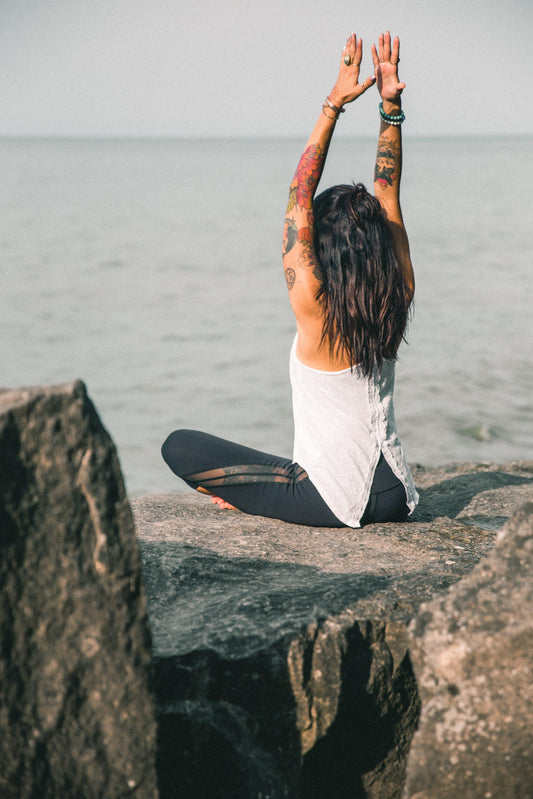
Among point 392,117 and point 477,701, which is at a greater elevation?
point 392,117

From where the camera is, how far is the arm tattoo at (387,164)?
3438mm

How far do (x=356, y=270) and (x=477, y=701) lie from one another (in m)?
1.82

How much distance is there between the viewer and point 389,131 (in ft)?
11.5

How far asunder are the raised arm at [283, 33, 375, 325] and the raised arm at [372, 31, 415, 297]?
177mm

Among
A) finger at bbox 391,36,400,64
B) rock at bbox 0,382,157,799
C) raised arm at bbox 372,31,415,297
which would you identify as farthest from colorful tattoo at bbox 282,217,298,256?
rock at bbox 0,382,157,799

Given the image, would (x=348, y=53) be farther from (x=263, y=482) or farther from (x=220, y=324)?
(x=220, y=324)

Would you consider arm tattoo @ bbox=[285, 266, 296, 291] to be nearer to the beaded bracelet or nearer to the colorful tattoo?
the colorful tattoo

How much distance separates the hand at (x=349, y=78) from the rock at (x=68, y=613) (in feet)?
6.95

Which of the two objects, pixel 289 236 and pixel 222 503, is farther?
pixel 222 503

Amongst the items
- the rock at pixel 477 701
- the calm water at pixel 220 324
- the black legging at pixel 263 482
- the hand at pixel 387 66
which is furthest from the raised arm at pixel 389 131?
the calm water at pixel 220 324

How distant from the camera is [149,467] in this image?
9383 millimetres

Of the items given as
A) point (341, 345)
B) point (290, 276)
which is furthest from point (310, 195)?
point (341, 345)

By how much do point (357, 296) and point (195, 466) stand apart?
3.61 feet

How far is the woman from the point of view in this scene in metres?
3.13
